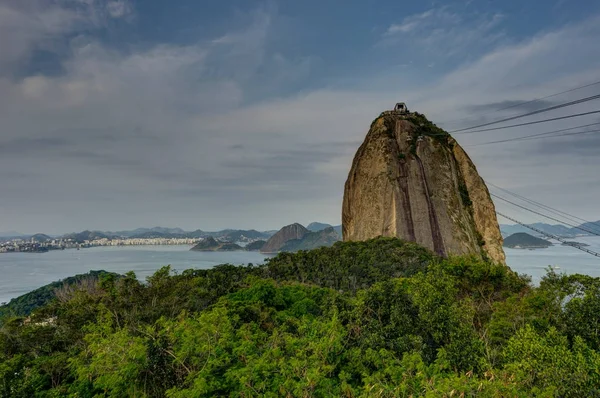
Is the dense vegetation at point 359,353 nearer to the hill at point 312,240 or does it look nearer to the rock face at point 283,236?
the hill at point 312,240

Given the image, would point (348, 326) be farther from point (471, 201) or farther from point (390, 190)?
point (471, 201)

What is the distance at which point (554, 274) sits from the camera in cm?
1141

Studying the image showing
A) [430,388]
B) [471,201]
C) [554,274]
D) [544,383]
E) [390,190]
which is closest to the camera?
[430,388]

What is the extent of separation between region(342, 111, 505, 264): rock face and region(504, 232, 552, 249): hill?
90.1 m

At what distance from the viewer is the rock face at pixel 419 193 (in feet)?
109

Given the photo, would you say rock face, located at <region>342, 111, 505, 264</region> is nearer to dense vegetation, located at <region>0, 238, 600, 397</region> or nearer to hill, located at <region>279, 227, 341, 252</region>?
dense vegetation, located at <region>0, 238, 600, 397</region>

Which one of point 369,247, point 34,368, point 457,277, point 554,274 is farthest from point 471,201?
point 34,368

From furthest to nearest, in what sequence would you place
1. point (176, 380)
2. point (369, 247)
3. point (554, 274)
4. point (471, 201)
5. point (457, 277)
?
point (471, 201) → point (369, 247) → point (457, 277) → point (554, 274) → point (176, 380)

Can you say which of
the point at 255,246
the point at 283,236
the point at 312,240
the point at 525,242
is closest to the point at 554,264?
the point at 525,242

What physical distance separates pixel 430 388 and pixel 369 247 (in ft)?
78.2

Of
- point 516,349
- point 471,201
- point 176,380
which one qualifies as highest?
point 471,201

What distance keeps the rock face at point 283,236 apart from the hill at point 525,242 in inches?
2864

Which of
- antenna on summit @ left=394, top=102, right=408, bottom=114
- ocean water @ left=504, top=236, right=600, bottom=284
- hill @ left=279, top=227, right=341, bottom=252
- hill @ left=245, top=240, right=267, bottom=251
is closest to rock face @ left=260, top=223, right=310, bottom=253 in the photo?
hill @ left=279, top=227, right=341, bottom=252

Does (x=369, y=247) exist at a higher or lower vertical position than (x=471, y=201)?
lower
